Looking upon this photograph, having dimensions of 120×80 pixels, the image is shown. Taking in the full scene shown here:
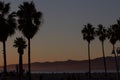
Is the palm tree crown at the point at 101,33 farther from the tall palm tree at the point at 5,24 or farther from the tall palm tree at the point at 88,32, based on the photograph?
the tall palm tree at the point at 5,24

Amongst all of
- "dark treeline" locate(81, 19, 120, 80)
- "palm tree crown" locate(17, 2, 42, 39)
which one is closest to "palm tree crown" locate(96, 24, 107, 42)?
"dark treeline" locate(81, 19, 120, 80)

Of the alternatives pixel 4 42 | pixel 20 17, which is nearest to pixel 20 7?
pixel 20 17

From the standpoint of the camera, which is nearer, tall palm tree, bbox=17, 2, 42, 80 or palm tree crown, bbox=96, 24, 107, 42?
tall palm tree, bbox=17, 2, 42, 80

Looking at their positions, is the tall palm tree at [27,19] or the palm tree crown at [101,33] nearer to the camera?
the tall palm tree at [27,19]

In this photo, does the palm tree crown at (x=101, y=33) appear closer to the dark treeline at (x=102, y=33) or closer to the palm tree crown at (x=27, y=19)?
the dark treeline at (x=102, y=33)

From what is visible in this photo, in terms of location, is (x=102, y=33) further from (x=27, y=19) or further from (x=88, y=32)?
(x=27, y=19)

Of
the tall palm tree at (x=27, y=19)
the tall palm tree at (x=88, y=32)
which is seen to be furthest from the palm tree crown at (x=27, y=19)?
the tall palm tree at (x=88, y=32)

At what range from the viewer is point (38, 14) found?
5306 cm

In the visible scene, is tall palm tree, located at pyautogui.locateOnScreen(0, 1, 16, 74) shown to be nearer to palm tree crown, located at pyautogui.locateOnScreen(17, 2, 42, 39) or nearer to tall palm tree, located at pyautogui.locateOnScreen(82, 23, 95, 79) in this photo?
palm tree crown, located at pyautogui.locateOnScreen(17, 2, 42, 39)

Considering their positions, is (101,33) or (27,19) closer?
(27,19)

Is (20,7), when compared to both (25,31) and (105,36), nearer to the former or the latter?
(25,31)

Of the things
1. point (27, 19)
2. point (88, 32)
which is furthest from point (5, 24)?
point (88, 32)

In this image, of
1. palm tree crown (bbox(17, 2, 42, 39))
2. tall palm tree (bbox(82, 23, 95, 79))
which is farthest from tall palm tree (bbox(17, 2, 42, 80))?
tall palm tree (bbox(82, 23, 95, 79))

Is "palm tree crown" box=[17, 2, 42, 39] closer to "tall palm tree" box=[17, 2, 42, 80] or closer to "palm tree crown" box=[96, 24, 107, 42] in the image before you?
"tall palm tree" box=[17, 2, 42, 80]
